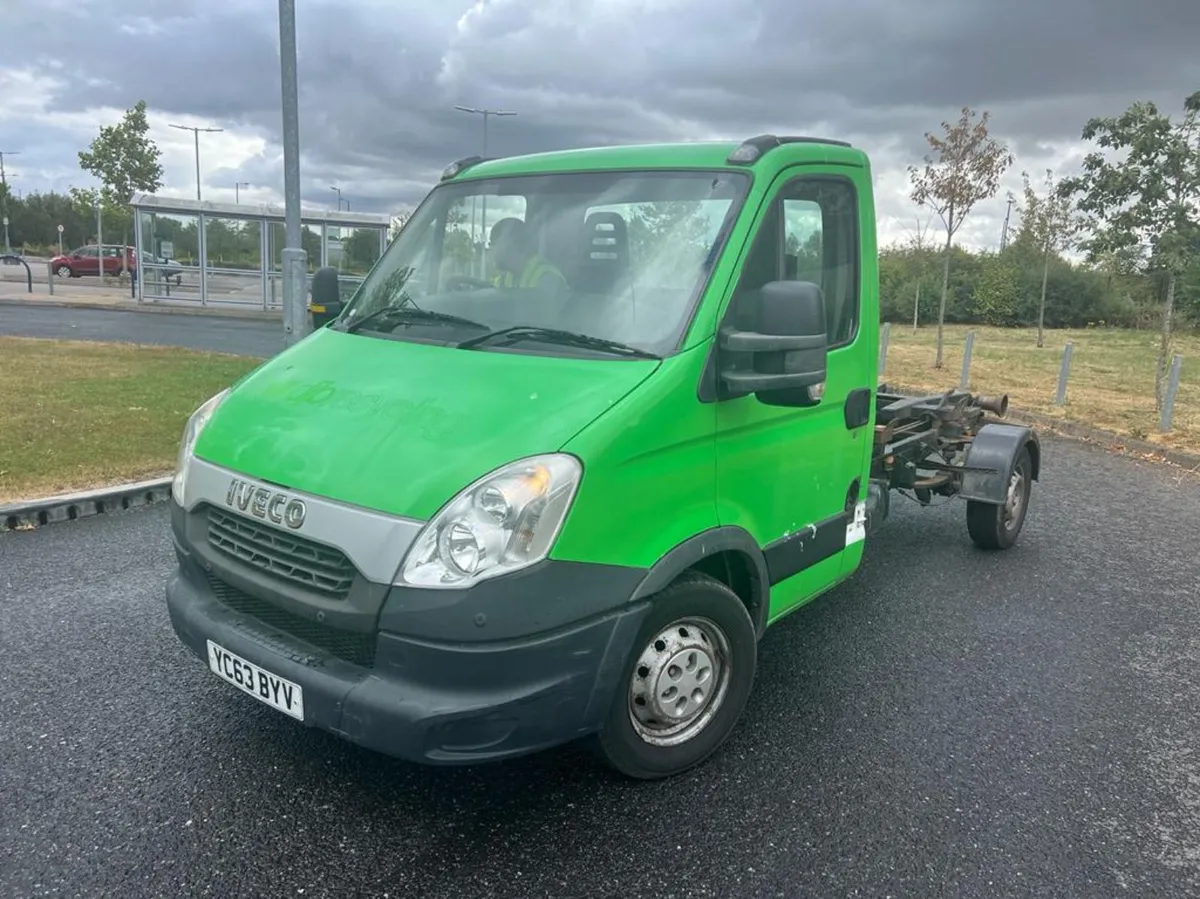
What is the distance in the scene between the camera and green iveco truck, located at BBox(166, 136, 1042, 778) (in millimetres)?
2611

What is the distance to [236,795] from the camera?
10.2 feet

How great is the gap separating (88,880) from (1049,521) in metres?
6.90

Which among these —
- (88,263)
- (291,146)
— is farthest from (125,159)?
(291,146)

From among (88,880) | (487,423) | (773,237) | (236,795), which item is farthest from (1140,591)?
(88,880)

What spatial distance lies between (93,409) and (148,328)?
11721 millimetres

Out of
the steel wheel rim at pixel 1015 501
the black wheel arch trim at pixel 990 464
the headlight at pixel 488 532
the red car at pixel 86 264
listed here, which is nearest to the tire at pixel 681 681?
the headlight at pixel 488 532

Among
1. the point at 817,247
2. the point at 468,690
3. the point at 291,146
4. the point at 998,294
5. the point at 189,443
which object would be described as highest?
the point at 291,146

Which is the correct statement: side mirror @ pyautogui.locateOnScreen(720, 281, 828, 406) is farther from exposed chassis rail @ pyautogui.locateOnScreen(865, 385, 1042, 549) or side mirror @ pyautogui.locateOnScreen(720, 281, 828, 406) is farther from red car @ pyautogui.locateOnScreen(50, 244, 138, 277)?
red car @ pyautogui.locateOnScreen(50, 244, 138, 277)

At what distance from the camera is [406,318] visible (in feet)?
12.3

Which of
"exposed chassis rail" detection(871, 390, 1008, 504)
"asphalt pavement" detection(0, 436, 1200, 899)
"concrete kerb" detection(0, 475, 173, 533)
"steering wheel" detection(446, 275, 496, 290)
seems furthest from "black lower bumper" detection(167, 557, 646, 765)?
"concrete kerb" detection(0, 475, 173, 533)

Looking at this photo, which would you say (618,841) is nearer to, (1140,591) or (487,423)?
(487,423)

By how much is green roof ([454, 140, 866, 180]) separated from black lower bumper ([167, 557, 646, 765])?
5.93ft

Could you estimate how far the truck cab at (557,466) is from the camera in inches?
103

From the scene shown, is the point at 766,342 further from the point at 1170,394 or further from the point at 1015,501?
the point at 1170,394
